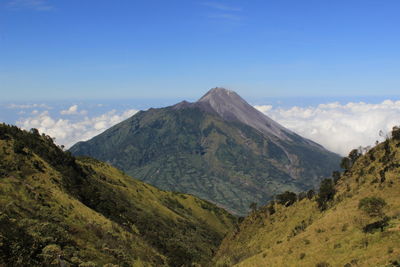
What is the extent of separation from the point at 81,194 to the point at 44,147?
29744 millimetres

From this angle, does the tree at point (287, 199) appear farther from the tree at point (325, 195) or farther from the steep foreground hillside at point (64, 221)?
the steep foreground hillside at point (64, 221)

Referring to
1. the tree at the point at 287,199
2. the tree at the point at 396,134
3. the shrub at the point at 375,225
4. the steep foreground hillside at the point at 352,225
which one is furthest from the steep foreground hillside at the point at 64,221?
the tree at the point at 396,134

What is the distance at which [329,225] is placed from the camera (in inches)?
2206

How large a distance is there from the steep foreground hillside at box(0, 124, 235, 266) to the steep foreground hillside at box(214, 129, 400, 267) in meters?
25.7

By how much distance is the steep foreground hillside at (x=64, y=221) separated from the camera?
43.7m

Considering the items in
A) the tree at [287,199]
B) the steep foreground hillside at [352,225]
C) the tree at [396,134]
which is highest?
the tree at [396,134]

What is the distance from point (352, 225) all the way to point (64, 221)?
176 feet

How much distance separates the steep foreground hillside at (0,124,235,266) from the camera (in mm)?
43656

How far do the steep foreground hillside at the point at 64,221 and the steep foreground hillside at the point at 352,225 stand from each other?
2570 centimetres

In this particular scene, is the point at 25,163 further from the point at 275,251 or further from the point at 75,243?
the point at 275,251

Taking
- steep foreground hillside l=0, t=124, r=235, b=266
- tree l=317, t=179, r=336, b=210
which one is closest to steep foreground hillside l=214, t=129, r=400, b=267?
tree l=317, t=179, r=336, b=210

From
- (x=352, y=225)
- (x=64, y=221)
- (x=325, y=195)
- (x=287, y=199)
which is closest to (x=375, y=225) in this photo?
(x=352, y=225)

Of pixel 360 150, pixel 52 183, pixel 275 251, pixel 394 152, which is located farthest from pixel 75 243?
pixel 360 150

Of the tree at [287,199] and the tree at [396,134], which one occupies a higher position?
the tree at [396,134]
